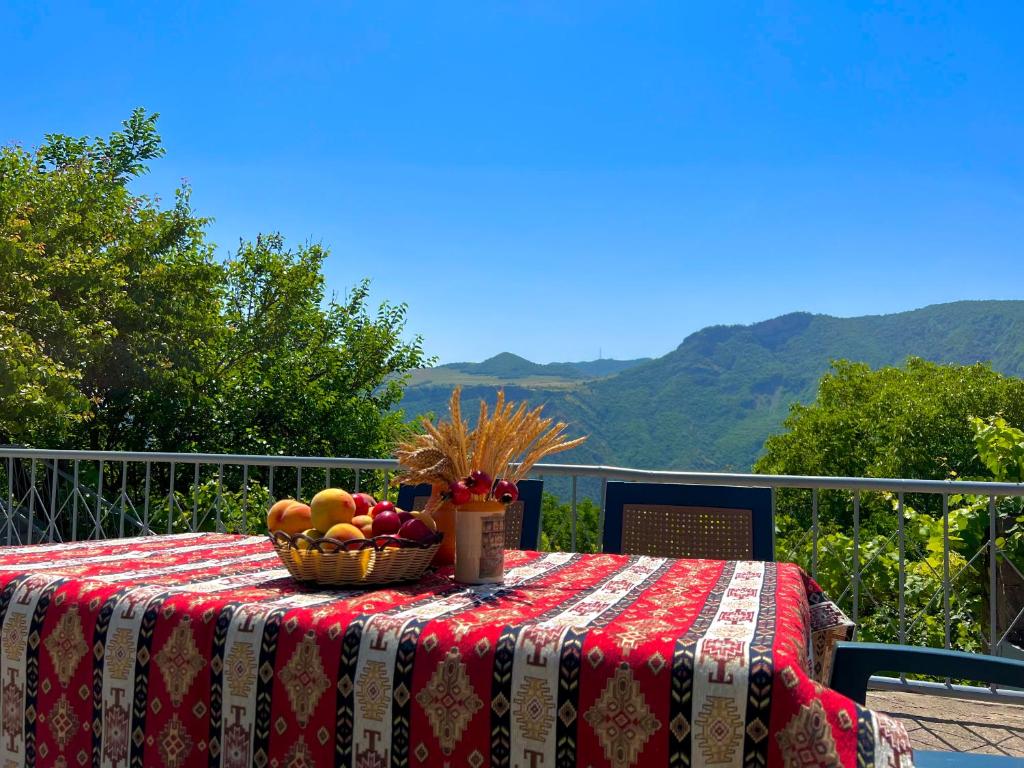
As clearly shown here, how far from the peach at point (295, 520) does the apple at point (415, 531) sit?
0.59 ft

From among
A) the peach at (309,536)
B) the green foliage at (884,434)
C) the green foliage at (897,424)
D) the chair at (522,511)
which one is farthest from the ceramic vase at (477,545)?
the green foliage at (897,424)

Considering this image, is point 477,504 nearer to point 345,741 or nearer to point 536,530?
point 345,741

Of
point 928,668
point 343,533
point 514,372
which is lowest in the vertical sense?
point 928,668

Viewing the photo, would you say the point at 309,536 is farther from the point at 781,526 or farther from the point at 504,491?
the point at 781,526

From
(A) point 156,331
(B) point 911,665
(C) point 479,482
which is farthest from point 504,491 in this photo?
(A) point 156,331

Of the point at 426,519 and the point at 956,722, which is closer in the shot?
the point at 426,519

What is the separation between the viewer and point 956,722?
10.1 ft

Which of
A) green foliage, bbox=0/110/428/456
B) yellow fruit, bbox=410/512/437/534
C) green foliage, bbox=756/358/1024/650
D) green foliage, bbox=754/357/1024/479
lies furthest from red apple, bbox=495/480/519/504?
green foliage, bbox=754/357/1024/479

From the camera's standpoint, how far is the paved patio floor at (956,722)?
111 inches

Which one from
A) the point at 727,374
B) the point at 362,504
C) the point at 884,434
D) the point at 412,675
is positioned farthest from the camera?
the point at 727,374

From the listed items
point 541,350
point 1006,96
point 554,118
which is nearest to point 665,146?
point 554,118

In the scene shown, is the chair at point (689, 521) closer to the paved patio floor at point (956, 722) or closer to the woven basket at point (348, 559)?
A: the paved patio floor at point (956, 722)

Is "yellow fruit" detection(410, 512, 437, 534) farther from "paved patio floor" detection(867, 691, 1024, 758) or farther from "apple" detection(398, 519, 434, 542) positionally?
"paved patio floor" detection(867, 691, 1024, 758)

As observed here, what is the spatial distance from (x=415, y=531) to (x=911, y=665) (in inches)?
38.1
